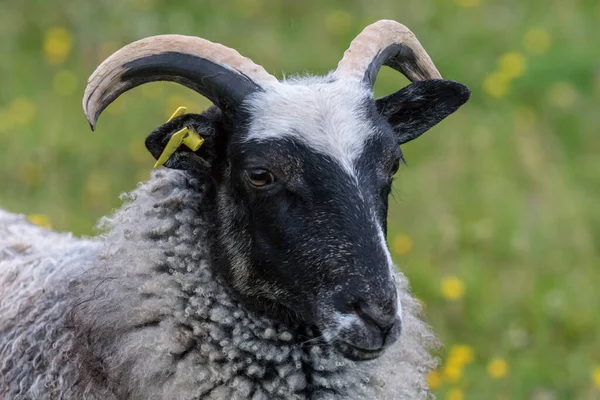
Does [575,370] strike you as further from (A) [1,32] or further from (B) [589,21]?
(A) [1,32]

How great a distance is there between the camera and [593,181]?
8250mm

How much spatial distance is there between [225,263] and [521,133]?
5152mm

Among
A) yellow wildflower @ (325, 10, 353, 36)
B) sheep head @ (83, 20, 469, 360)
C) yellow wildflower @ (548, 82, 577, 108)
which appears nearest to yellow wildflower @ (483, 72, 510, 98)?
yellow wildflower @ (548, 82, 577, 108)

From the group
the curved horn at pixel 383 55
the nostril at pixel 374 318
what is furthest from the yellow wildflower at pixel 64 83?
the nostril at pixel 374 318

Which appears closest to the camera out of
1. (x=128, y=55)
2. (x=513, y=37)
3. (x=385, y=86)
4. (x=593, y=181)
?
(x=128, y=55)

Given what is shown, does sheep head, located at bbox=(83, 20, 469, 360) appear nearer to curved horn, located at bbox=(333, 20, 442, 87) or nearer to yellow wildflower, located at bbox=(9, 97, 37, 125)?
curved horn, located at bbox=(333, 20, 442, 87)

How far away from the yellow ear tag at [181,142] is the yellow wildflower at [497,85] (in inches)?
223

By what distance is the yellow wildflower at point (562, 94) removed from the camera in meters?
9.05

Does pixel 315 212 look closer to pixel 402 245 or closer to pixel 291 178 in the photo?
pixel 291 178

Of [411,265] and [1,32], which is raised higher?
[1,32]

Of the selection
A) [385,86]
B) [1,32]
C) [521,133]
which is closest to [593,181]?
[521,133]

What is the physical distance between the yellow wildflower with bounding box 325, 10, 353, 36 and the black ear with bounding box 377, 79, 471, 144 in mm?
6129

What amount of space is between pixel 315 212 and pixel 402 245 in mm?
3519

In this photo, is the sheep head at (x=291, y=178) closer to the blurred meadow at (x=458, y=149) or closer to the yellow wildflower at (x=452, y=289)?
the blurred meadow at (x=458, y=149)
